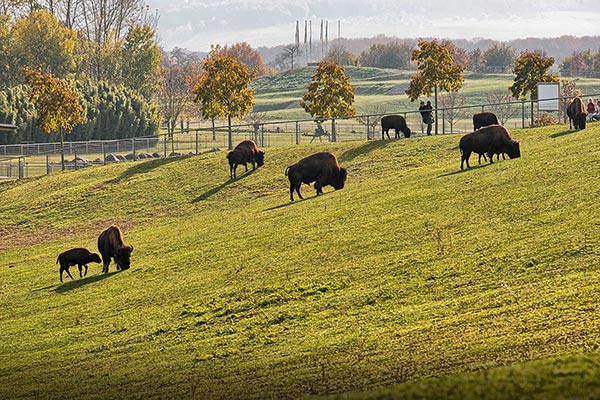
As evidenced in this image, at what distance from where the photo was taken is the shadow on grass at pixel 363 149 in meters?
46.7

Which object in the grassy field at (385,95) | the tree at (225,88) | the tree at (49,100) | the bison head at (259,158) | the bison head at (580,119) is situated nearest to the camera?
the bison head at (580,119)

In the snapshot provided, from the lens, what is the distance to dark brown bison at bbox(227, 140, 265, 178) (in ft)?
153

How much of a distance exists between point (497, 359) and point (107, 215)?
33143mm

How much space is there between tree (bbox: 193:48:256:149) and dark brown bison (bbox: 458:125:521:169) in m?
25.7

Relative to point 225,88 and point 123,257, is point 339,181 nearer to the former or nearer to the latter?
point 123,257

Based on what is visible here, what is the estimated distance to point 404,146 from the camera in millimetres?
46781

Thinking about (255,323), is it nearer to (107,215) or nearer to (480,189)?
(480,189)

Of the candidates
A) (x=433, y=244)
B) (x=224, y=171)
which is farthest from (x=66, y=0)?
Result: (x=433, y=244)

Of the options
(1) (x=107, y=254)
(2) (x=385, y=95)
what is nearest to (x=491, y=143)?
(1) (x=107, y=254)

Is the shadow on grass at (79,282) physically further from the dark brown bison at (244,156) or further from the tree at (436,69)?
the tree at (436,69)

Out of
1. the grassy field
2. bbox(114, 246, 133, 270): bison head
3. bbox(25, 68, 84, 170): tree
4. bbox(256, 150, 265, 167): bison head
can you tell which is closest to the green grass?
bbox(114, 246, 133, 270): bison head

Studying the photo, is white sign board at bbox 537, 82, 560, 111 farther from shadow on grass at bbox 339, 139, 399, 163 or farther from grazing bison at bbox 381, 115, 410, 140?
shadow on grass at bbox 339, 139, 399, 163

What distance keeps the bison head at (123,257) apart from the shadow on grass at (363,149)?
1957 cm

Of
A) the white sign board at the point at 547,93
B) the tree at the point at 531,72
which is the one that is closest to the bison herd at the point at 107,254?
the white sign board at the point at 547,93
